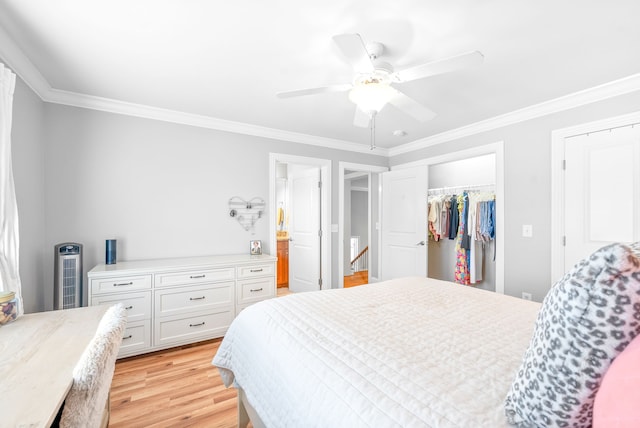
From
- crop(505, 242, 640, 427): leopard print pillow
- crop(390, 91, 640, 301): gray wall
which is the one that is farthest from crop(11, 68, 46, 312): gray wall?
crop(390, 91, 640, 301): gray wall

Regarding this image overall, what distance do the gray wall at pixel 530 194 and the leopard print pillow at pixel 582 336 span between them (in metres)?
2.73

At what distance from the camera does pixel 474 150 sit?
3453 mm

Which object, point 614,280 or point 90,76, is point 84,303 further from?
point 614,280

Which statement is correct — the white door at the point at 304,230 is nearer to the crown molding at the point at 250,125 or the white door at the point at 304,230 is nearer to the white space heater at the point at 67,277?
the crown molding at the point at 250,125

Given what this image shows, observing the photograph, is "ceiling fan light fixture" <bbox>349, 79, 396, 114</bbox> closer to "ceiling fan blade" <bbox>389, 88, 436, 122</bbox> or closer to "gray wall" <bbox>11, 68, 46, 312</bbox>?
"ceiling fan blade" <bbox>389, 88, 436, 122</bbox>

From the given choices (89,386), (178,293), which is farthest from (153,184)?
(89,386)

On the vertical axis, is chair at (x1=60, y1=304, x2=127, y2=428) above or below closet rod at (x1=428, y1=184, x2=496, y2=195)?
below

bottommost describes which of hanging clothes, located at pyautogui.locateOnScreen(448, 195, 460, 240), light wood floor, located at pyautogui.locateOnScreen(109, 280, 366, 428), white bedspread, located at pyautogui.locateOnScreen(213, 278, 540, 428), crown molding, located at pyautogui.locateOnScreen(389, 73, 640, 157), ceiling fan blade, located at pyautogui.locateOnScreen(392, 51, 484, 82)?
light wood floor, located at pyautogui.locateOnScreen(109, 280, 366, 428)

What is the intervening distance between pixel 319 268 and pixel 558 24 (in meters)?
3.45

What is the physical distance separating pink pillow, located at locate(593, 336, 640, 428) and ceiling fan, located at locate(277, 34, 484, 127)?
1.36 metres

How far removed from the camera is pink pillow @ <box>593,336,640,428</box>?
0.48m

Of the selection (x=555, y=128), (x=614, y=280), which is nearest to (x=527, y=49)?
(x=555, y=128)

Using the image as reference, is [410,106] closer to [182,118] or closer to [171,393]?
[182,118]

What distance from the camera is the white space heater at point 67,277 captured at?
95.9 inches
